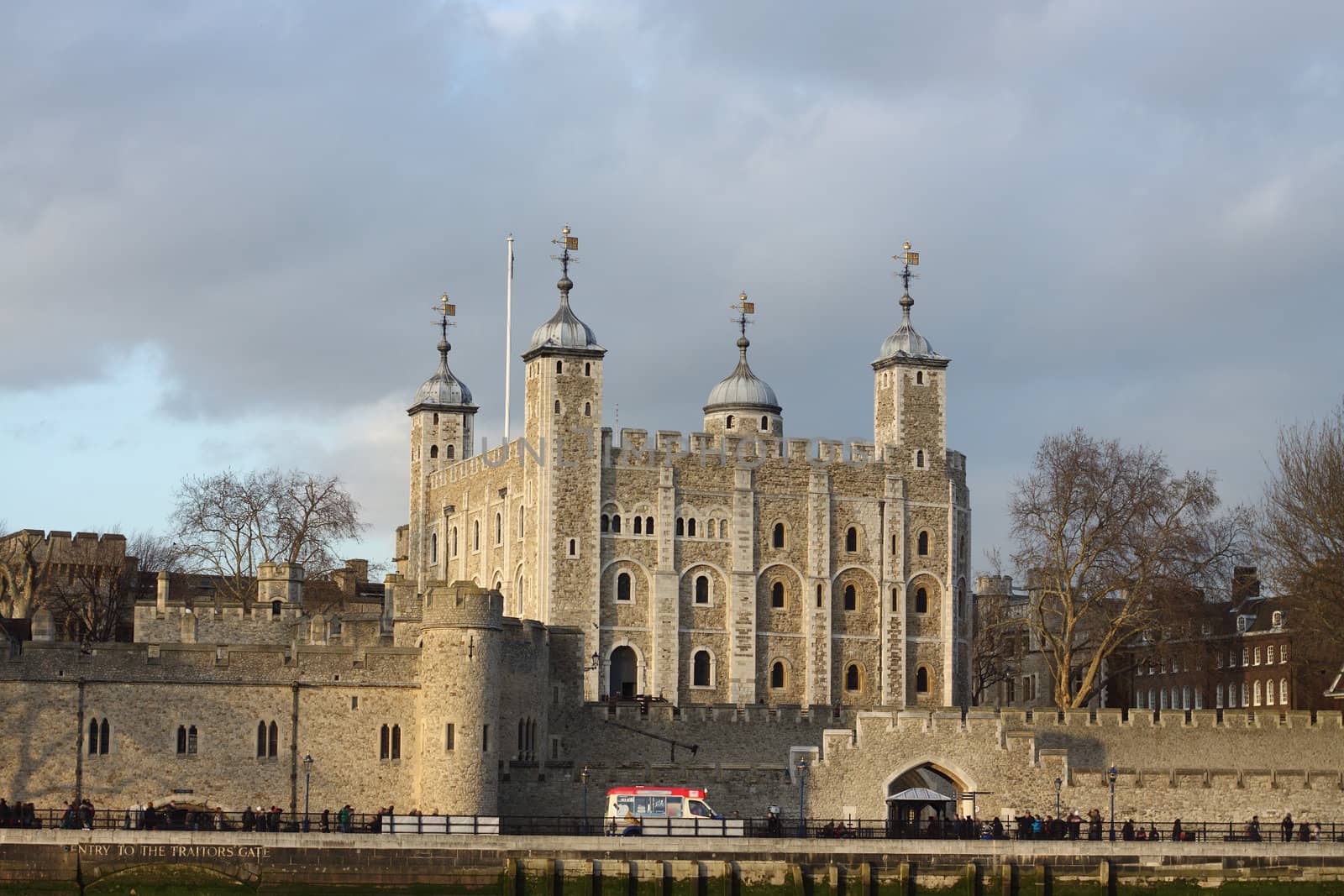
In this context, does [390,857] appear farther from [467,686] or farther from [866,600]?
[866,600]

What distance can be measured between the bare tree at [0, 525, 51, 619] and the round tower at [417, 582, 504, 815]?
26.6 m

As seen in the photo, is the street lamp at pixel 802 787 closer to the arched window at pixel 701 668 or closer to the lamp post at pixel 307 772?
the lamp post at pixel 307 772

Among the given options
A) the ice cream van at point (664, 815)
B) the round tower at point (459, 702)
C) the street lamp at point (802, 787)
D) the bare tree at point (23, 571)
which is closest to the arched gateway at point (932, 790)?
the street lamp at point (802, 787)

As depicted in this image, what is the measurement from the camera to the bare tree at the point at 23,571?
82438mm

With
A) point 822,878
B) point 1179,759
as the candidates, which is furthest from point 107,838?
point 1179,759

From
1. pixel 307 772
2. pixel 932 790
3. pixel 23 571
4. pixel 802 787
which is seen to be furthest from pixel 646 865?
pixel 23 571

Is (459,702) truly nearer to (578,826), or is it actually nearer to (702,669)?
(578,826)

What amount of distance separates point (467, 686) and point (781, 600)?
31.3m

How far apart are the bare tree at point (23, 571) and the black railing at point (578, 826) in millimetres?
28286

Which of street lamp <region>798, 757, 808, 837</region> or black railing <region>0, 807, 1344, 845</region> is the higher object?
street lamp <region>798, 757, 808, 837</region>

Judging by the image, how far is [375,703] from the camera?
56719 mm

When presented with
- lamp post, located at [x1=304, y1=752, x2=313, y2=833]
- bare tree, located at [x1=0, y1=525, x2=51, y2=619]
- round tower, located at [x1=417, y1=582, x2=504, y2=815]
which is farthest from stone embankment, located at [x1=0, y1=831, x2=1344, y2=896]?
bare tree, located at [x1=0, y1=525, x2=51, y2=619]

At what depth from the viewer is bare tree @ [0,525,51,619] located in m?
82.4

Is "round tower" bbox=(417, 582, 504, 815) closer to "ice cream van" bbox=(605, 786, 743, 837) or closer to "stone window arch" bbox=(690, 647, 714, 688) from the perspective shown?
"ice cream van" bbox=(605, 786, 743, 837)
